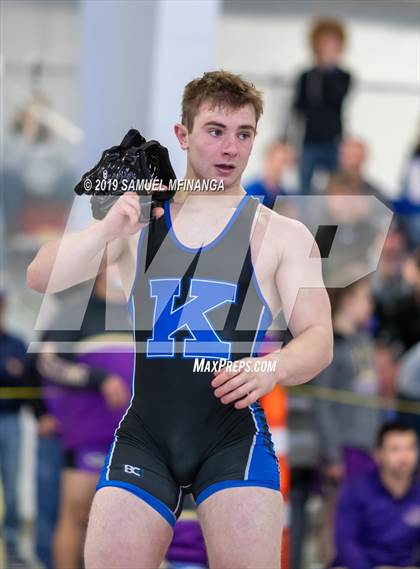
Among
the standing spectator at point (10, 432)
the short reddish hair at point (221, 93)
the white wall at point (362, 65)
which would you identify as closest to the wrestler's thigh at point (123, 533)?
the short reddish hair at point (221, 93)

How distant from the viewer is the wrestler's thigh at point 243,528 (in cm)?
322

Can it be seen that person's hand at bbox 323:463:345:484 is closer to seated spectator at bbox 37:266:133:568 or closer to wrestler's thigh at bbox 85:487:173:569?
seated spectator at bbox 37:266:133:568

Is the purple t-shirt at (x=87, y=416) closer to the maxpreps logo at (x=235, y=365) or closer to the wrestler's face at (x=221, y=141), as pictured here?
the maxpreps logo at (x=235, y=365)

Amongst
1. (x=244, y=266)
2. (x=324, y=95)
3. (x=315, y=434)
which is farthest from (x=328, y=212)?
(x=315, y=434)

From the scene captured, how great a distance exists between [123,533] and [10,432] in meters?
3.58

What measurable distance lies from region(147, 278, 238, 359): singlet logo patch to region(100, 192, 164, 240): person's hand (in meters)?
0.23

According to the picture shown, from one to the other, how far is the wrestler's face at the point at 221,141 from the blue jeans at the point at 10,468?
3.66m

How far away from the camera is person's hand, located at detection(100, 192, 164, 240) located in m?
3.13

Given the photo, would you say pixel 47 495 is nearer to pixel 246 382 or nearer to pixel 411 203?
pixel 411 203

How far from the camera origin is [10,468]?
6762 millimetres

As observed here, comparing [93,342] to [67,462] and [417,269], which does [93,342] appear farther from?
[417,269]

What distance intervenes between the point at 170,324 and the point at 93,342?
1.80 meters

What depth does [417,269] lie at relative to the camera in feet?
20.6

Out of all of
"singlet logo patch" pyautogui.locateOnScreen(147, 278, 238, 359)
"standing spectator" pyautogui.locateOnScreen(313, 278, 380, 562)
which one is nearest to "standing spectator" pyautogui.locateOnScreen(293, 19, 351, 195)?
"standing spectator" pyautogui.locateOnScreen(313, 278, 380, 562)
